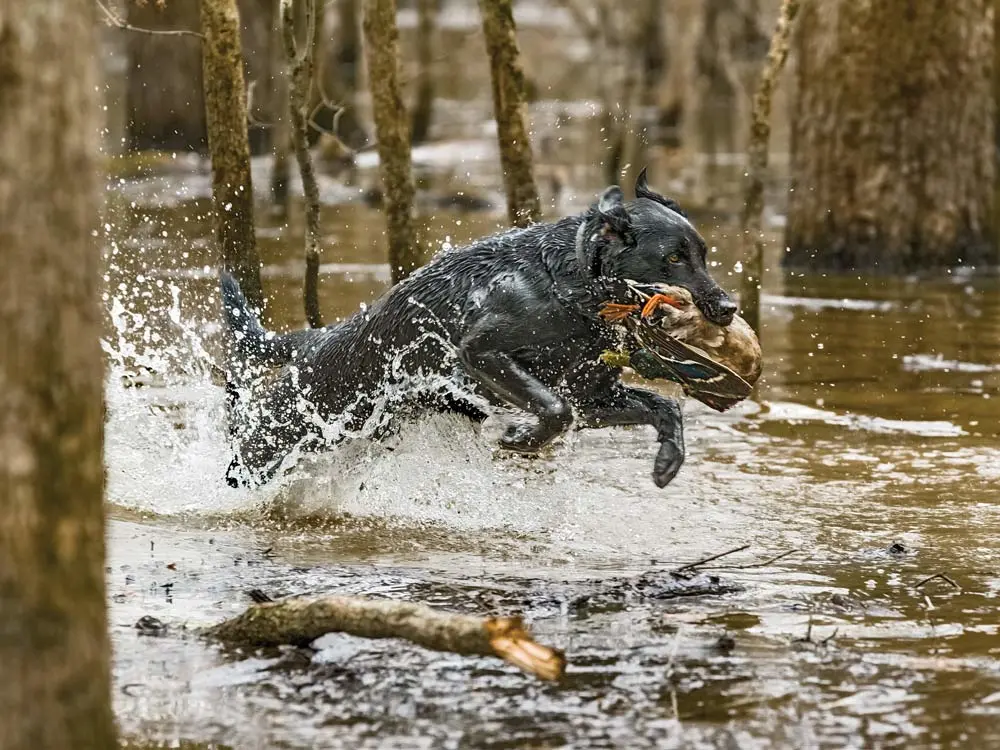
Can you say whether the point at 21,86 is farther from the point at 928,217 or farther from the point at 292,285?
the point at 928,217

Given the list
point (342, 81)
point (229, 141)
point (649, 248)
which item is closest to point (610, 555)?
point (649, 248)

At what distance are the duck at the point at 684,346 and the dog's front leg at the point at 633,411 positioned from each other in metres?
0.26

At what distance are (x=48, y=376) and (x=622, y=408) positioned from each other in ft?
13.7

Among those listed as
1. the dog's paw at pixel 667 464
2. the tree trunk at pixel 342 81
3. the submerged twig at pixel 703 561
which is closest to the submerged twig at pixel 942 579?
the submerged twig at pixel 703 561

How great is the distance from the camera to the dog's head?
6.66 m

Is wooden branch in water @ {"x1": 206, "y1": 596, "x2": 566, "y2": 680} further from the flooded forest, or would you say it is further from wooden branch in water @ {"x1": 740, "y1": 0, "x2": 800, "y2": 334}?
wooden branch in water @ {"x1": 740, "y1": 0, "x2": 800, "y2": 334}

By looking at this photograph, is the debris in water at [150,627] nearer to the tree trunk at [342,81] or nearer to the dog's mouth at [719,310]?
the dog's mouth at [719,310]

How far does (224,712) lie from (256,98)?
1675cm

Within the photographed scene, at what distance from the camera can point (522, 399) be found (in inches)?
271

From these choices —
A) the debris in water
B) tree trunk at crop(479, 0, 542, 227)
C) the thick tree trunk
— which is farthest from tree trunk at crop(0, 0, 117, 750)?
the thick tree trunk

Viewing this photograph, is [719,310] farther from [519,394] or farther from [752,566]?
[752,566]

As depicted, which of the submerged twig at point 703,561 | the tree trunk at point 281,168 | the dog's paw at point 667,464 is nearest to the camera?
the submerged twig at point 703,561

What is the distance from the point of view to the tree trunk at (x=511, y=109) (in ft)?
32.6

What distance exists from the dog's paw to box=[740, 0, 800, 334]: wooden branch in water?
3.52m
